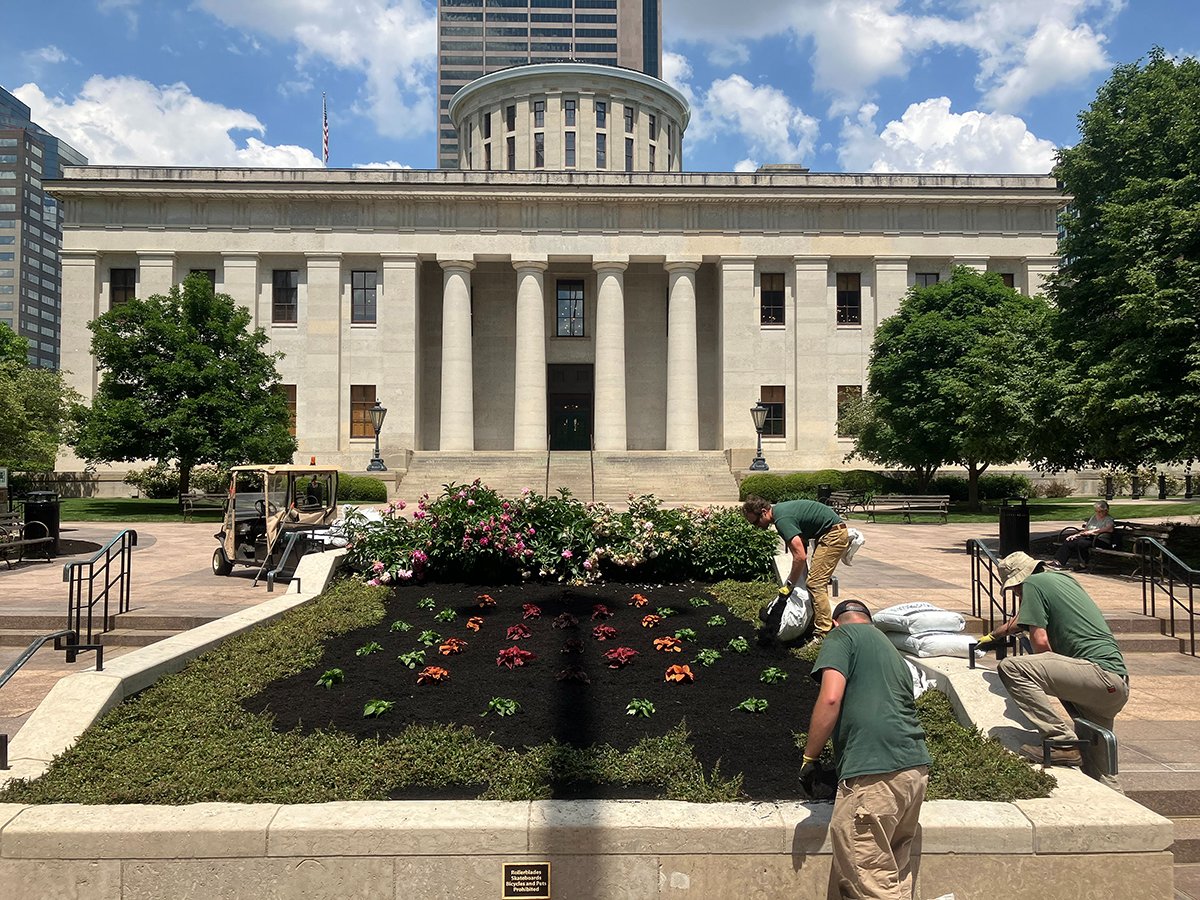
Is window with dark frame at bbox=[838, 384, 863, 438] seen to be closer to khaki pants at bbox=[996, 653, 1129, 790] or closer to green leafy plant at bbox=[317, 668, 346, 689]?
khaki pants at bbox=[996, 653, 1129, 790]

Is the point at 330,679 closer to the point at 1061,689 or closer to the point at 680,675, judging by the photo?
the point at 680,675

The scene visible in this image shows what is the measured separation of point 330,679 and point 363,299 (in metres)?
37.7

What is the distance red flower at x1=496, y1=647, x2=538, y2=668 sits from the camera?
675 centimetres

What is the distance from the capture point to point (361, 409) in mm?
41000

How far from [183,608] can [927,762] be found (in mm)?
9783

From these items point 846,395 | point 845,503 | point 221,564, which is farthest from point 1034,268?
point 221,564

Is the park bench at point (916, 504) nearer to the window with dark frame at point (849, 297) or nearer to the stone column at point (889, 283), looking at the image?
the stone column at point (889, 283)

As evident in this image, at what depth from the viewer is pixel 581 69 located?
183 feet

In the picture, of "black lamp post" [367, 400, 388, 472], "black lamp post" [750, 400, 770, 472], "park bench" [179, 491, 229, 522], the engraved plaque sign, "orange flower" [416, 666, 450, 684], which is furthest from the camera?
"black lamp post" [367, 400, 388, 472]

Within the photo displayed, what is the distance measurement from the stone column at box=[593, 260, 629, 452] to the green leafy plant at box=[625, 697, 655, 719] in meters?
34.8

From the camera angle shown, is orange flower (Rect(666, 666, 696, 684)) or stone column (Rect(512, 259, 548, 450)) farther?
stone column (Rect(512, 259, 548, 450))

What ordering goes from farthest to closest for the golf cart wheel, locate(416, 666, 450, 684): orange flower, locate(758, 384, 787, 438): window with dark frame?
locate(758, 384, 787, 438): window with dark frame → the golf cart wheel → locate(416, 666, 450, 684): orange flower

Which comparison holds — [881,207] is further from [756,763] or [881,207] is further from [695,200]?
[756,763]

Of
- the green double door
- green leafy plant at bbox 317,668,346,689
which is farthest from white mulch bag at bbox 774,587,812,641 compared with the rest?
the green double door
